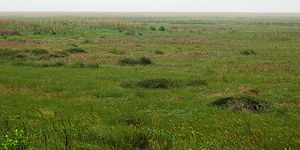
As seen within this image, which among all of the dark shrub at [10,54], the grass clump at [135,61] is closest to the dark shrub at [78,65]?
the grass clump at [135,61]

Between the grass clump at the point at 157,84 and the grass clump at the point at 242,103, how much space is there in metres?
4.13

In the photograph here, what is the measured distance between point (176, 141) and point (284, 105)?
752 cm

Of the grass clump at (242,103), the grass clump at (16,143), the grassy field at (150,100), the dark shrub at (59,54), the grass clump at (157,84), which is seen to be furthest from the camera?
the dark shrub at (59,54)

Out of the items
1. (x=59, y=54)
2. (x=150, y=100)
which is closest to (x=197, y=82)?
(x=150, y=100)

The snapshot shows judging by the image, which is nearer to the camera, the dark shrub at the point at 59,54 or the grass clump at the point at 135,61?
the grass clump at the point at 135,61

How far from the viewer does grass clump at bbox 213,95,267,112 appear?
15273 millimetres

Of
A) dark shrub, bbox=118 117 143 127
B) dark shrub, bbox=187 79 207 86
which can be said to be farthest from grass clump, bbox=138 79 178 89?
dark shrub, bbox=118 117 143 127

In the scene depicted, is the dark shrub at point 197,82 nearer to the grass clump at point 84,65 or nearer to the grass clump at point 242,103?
the grass clump at point 242,103

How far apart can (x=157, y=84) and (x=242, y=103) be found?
5.34 m

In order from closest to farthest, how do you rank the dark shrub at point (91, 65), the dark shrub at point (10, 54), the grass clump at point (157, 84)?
the grass clump at point (157, 84) → the dark shrub at point (91, 65) → the dark shrub at point (10, 54)

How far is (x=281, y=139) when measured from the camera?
400 inches

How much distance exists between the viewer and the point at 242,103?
50.9ft

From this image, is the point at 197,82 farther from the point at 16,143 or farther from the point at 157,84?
the point at 16,143

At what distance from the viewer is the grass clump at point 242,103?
50.1 ft
